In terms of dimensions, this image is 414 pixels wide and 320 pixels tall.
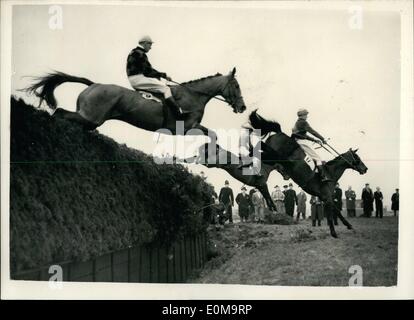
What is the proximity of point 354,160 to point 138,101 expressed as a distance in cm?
223

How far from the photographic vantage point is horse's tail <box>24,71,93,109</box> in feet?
18.0

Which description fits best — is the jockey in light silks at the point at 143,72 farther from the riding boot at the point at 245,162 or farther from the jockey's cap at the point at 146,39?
the riding boot at the point at 245,162

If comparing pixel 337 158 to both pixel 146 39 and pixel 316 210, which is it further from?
pixel 146 39

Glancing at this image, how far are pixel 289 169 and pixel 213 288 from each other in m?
1.41

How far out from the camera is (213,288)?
5.55 meters

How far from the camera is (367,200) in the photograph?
18.3 feet

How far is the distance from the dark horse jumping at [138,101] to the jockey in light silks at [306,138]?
57 cm

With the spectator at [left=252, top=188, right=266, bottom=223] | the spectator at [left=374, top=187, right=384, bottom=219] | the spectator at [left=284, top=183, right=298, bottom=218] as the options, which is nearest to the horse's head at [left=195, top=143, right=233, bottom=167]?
the spectator at [left=252, top=188, right=266, bottom=223]

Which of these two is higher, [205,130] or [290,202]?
[205,130]

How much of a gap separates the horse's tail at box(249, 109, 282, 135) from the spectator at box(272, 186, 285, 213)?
58 cm

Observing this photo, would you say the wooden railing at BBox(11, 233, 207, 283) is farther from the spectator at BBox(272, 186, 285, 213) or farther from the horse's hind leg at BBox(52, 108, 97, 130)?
the horse's hind leg at BBox(52, 108, 97, 130)

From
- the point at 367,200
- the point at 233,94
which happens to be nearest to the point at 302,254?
the point at 367,200
